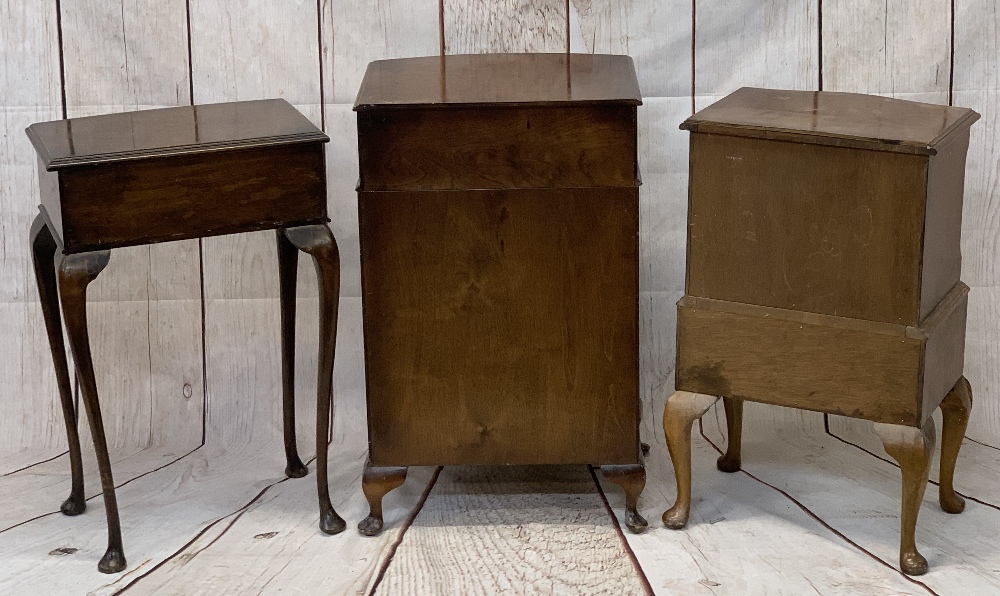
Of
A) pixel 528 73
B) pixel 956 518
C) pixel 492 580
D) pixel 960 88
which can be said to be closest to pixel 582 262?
pixel 528 73

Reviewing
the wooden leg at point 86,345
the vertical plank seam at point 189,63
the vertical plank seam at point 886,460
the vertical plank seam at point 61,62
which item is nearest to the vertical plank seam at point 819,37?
the vertical plank seam at point 886,460

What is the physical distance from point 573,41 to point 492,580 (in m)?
1.10

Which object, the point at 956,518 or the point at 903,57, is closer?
the point at 956,518

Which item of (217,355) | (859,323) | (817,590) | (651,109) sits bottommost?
(817,590)

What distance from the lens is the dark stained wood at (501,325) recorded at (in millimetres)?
1832

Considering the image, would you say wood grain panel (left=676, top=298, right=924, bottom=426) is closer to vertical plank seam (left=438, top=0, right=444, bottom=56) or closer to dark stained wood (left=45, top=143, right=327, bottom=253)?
dark stained wood (left=45, top=143, right=327, bottom=253)

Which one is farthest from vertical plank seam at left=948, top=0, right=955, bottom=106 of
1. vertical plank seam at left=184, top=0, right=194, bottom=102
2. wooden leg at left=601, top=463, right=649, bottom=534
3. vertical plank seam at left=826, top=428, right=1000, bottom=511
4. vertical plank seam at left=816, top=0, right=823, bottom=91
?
vertical plank seam at left=184, top=0, right=194, bottom=102

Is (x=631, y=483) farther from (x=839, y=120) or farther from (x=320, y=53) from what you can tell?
(x=320, y=53)

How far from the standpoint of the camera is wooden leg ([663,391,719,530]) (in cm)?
193

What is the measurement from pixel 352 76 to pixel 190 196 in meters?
0.64

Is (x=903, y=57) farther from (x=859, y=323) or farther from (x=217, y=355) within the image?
(x=217, y=355)

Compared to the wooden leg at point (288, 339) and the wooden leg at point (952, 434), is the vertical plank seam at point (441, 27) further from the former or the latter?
the wooden leg at point (952, 434)

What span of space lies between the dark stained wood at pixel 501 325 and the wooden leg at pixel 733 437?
330 millimetres

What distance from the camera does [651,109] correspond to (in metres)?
2.31
